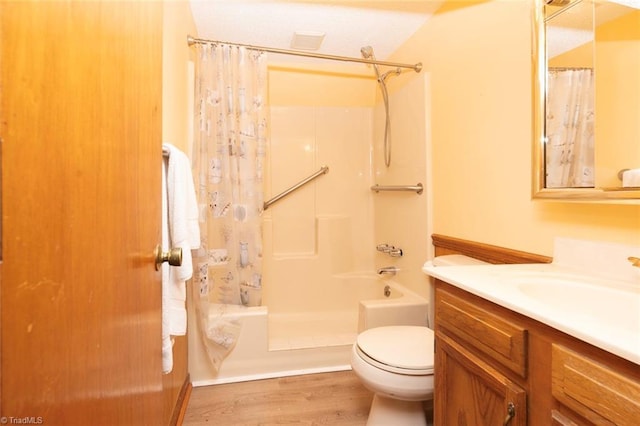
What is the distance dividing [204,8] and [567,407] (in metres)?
2.33

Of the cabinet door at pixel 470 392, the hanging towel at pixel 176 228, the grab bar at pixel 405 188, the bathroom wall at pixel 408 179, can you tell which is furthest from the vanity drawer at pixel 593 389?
the grab bar at pixel 405 188

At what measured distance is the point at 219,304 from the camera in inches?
78.2

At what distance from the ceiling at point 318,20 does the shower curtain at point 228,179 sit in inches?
8.4

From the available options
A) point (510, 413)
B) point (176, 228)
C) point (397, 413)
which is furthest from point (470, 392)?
point (176, 228)

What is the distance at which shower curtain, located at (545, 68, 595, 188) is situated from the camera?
106cm

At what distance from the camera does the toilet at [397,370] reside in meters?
1.23

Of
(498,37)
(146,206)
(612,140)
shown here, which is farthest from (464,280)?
(498,37)

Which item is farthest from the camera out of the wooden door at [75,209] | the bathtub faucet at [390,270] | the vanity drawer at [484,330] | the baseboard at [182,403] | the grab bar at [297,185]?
the grab bar at [297,185]

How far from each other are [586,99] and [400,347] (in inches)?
43.7

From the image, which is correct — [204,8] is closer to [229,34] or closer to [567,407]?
[229,34]

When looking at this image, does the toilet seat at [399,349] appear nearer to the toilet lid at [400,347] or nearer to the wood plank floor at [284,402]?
the toilet lid at [400,347]

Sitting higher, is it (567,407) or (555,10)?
(555,10)

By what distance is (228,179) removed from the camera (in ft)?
6.46

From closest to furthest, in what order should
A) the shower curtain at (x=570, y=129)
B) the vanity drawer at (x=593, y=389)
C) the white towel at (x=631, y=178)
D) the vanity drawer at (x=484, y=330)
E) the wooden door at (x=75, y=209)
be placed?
1. the wooden door at (x=75, y=209)
2. the vanity drawer at (x=593, y=389)
3. the vanity drawer at (x=484, y=330)
4. the white towel at (x=631, y=178)
5. the shower curtain at (x=570, y=129)
